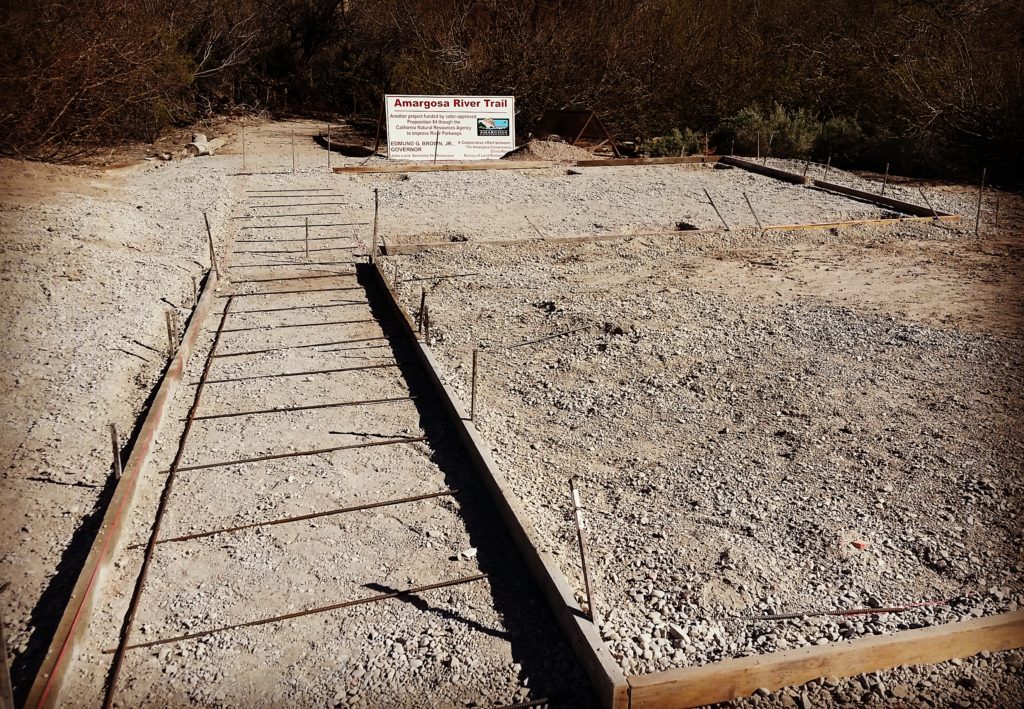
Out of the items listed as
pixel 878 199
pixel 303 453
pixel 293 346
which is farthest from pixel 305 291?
pixel 878 199

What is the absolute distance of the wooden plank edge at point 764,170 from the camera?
13922mm

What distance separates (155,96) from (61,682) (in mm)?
15881

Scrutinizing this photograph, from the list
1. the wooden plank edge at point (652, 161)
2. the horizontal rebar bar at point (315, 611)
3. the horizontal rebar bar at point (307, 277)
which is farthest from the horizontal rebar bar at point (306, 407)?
the wooden plank edge at point (652, 161)

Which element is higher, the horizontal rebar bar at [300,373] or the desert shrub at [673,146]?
the desert shrub at [673,146]

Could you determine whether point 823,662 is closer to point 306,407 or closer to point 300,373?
point 306,407

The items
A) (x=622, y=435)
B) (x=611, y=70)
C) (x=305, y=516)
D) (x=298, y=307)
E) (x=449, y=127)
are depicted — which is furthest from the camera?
(x=611, y=70)

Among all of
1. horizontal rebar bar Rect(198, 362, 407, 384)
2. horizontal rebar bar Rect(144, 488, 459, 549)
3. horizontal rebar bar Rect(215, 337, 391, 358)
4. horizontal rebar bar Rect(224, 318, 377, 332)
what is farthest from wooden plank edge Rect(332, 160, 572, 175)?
horizontal rebar bar Rect(144, 488, 459, 549)

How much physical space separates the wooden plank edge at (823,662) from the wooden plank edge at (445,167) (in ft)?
40.8

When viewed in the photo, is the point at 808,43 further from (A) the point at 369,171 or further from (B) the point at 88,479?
(B) the point at 88,479

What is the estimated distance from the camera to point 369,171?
1445cm

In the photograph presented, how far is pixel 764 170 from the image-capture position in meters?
14.8

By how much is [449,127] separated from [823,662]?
14795mm

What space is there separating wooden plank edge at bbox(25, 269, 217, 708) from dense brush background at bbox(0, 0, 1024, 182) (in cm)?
955

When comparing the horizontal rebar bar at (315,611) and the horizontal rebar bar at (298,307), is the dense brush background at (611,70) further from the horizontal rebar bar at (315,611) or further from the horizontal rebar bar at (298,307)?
the horizontal rebar bar at (315,611)
